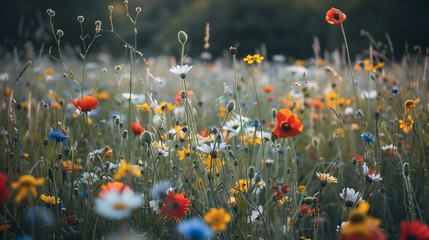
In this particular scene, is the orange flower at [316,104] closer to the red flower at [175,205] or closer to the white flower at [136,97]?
the white flower at [136,97]

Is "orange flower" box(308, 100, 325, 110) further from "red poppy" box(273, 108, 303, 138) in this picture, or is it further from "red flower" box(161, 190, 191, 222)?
"red flower" box(161, 190, 191, 222)

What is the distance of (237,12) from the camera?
10414 mm

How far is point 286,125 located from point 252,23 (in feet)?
31.9

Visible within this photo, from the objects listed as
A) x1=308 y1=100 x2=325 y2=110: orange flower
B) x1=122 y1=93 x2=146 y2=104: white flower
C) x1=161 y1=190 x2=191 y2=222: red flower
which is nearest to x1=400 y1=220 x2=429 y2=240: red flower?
x1=161 y1=190 x2=191 y2=222: red flower

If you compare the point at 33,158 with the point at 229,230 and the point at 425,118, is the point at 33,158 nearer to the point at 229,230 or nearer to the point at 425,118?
the point at 229,230

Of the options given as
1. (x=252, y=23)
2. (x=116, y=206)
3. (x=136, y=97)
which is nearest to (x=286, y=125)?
(x=116, y=206)

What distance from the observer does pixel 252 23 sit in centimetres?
997

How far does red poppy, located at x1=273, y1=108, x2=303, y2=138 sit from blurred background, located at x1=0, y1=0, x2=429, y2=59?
24.5 ft

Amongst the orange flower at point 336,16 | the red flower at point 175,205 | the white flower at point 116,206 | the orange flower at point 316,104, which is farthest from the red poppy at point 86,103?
the orange flower at point 316,104

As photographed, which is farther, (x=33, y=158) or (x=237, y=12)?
(x=237, y=12)

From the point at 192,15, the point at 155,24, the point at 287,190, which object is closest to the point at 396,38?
the point at 192,15

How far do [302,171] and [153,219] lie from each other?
72cm

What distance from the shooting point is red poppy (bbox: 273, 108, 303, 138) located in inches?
30.7

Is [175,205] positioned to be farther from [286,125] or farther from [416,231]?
[416,231]
